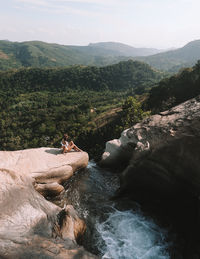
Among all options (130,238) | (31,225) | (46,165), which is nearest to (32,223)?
(31,225)

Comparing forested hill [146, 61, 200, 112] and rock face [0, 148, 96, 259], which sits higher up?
forested hill [146, 61, 200, 112]

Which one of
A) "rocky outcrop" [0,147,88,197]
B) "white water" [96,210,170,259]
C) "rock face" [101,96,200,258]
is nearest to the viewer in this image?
"white water" [96,210,170,259]

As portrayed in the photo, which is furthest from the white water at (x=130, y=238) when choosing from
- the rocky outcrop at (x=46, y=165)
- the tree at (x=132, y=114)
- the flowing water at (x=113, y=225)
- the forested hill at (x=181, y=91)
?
the forested hill at (x=181, y=91)

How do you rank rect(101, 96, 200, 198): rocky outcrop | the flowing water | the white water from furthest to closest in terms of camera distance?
rect(101, 96, 200, 198): rocky outcrop, the flowing water, the white water

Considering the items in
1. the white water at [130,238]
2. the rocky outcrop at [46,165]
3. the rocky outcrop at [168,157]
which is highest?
the rocky outcrop at [168,157]

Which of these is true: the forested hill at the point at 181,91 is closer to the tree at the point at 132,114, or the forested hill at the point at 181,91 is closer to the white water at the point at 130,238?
the tree at the point at 132,114

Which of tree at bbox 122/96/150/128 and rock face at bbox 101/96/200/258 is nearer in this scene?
rock face at bbox 101/96/200/258

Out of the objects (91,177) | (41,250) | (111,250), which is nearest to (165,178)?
(111,250)

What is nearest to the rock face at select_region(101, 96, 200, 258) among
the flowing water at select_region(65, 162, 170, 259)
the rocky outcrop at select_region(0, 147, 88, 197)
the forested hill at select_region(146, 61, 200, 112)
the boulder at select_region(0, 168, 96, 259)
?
the flowing water at select_region(65, 162, 170, 259)

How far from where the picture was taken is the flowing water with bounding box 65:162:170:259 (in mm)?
12344

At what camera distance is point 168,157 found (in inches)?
577

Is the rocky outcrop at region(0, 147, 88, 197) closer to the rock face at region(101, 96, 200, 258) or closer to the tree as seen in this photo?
the rock face at region(101, 96, 200, 258)

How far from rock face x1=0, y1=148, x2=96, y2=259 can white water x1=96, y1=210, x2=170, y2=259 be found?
1.97 m

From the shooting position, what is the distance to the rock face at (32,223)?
353 inches
